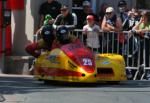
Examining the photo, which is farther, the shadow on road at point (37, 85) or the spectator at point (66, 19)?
the spectator at point (66, 19)

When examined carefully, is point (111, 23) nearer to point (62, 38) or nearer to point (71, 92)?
point (62, 38)

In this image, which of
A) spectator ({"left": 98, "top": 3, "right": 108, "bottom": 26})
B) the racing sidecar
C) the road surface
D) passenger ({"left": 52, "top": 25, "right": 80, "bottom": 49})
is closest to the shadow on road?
the road surface

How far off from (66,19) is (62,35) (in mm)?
2603

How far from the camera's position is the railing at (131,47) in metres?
18.1

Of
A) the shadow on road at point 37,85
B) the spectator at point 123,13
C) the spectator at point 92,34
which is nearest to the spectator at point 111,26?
the spectator at point 92,34

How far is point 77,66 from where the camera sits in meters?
14.8

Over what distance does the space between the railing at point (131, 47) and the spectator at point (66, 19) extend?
9.1 inches

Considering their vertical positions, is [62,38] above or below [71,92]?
above

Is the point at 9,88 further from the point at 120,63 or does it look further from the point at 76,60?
the point at 120,63

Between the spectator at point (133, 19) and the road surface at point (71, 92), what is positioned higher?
the spectator at point (133, 19)

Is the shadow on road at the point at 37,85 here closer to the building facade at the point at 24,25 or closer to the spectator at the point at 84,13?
the building facade at the point at 24,25

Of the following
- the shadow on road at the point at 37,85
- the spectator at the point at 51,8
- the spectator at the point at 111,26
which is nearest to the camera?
the shadow on road at the point at 37,85

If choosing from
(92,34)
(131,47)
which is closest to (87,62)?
(92,34)

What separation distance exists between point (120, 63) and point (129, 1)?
5313 millimetres
